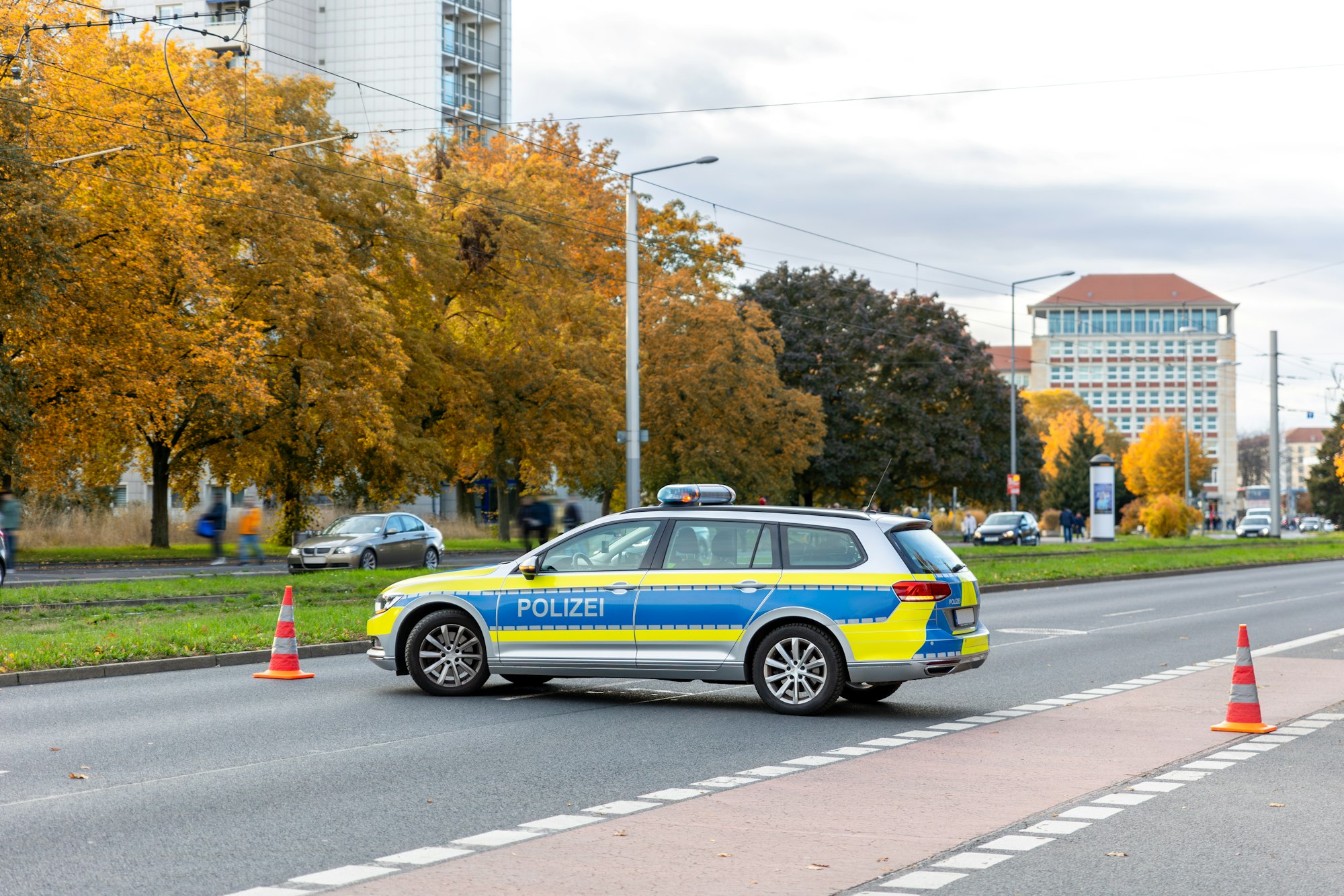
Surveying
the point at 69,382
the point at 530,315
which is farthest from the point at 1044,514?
the point at 69,382

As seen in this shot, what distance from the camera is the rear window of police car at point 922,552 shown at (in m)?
11.1

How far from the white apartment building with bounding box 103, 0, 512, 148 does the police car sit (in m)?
66.3

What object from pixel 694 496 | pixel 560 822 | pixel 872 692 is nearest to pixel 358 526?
pixel 694 496

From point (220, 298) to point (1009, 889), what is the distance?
33.4 m

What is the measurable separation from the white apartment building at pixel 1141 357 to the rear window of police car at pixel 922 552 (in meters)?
165

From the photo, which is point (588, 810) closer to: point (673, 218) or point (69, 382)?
point (69, 382)

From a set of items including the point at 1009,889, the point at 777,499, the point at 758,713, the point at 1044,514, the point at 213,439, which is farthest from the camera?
the point at 1044,514

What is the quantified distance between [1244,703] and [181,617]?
1298 centimetres

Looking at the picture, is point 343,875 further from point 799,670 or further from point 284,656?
point 284,656

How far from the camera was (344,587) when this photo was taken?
24.0 m

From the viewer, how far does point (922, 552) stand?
444 inches

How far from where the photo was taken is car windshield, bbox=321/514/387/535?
105ft

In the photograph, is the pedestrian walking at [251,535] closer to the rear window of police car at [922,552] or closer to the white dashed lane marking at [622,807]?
the rear window of police car at [922,552]

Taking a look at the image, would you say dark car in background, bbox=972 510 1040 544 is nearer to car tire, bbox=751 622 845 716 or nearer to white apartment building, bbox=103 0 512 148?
white apartment building, bbox=103 0 512 148
